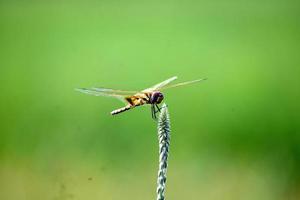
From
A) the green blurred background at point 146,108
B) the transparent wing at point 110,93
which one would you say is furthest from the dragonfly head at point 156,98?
the green blurred background at point 146,108

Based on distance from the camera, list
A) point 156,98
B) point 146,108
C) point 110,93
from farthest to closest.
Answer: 1. point 146,108
2. point 110,93
3. point 156,98

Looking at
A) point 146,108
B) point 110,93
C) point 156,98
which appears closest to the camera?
point 156,98

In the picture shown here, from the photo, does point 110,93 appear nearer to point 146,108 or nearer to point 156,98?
point 156,98

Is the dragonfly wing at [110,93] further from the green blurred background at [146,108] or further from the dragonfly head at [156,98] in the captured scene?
the green blurred background at [146,108]

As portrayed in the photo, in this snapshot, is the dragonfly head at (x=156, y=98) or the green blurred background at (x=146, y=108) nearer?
the dragonfly head at (x=156, y=98)

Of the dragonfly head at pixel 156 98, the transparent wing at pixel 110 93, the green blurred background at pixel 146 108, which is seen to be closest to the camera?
the dragonfly head at pixel 156 98

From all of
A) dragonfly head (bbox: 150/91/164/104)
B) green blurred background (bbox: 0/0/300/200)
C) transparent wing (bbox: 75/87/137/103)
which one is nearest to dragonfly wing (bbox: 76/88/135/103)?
transparent wing (bbox: 75/87/137/103)

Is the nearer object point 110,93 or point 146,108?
point 110,93

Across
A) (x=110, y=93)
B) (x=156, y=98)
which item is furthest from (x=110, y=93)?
(x=156, y=98)

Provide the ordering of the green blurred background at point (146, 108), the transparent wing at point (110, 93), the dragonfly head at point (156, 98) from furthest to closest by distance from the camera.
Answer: the green blurred background at point (146, 108) → the transparent wing at point (110, 93) → the dragonfly head at point (156, 98)
